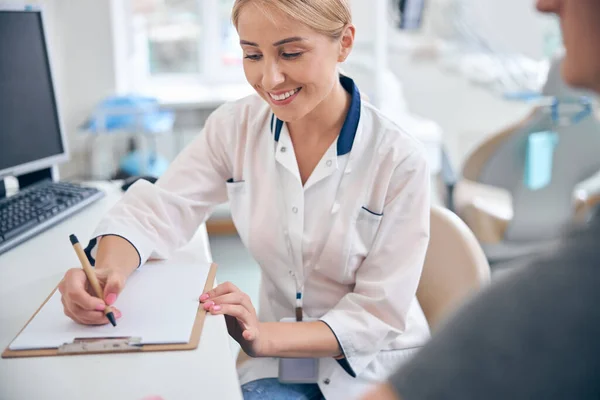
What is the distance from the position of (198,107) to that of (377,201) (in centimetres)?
252

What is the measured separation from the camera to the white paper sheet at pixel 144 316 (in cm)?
92

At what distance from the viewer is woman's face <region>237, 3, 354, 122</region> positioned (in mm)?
1112

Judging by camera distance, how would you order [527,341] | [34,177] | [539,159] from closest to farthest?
[527,341], [34,177], [539,159]

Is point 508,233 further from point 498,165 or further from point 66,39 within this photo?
point 66,39

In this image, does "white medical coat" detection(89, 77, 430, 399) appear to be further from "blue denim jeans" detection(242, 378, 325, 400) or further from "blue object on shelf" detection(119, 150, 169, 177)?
"blue object on shelf" detection(119, 150, 169, 177)

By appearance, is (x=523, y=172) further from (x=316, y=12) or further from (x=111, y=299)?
(x=111, y=299)

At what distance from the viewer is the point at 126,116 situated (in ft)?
10.00

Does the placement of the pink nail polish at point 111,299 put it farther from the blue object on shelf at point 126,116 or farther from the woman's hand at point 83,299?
the blue object on shelf at point 126,116

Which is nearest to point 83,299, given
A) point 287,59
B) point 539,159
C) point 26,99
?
point 287,59

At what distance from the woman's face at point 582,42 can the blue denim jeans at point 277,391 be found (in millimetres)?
850

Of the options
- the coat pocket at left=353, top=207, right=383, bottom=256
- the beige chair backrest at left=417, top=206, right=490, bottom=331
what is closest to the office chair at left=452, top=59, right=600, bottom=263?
the beige chair backrest at left=417, top=206, right=490, bottom=331

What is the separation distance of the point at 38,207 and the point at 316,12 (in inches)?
30.8

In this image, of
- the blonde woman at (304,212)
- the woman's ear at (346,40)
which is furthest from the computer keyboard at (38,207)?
the woman's ear at (346,40)

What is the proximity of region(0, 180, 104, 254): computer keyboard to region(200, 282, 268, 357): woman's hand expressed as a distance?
1.65 feet
